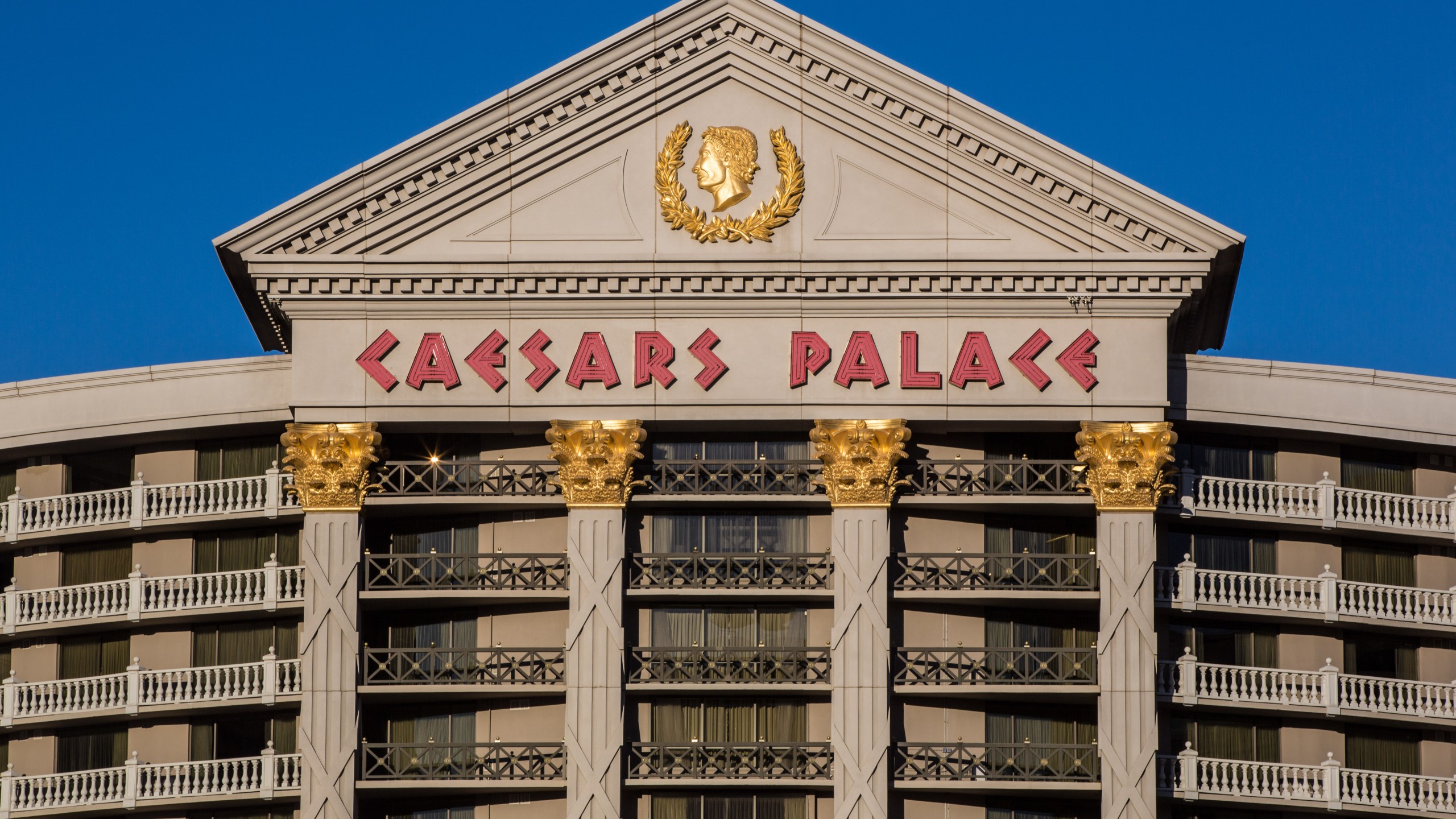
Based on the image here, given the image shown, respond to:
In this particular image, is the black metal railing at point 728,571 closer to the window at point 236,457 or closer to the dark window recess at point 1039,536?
the dark window recess at point 1039,536

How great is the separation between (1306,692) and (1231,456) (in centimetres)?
717

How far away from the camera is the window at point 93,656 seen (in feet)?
255

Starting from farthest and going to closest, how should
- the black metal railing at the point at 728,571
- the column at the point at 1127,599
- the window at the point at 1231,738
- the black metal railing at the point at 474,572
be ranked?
1. the window at the point at 1231,738
2. the black metal railing at the point at 474,572
3. the black metal railing at the point at 728,571
4. the column at the point at 1127,599

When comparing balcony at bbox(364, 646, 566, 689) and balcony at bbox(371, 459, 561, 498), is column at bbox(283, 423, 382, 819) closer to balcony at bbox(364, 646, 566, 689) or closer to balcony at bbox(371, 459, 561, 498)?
balcony at bbox(371, 459, 561, 498)

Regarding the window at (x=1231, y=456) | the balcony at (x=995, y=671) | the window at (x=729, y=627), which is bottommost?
the balcony at (x=995, y=671)

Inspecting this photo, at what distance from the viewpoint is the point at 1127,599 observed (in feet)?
239

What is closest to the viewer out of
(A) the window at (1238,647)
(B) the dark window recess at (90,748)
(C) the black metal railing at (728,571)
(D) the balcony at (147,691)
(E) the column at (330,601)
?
(E) the column at (330,601)

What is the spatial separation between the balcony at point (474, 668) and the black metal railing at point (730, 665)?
90.7 inches

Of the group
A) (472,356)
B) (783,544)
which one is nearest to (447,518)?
(472,356)

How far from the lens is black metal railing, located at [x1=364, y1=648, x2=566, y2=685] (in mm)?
74000

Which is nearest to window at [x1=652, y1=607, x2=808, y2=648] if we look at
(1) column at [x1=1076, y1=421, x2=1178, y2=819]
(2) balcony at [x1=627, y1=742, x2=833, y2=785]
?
(2) balcony at [x1=627, y1=742, x2=833, y2=785]

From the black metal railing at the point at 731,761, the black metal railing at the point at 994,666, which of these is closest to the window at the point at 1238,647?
the black metal railing at the point at 994,666

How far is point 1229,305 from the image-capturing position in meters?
80.7

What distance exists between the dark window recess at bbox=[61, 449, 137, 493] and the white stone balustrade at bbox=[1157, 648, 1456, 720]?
101 feet
